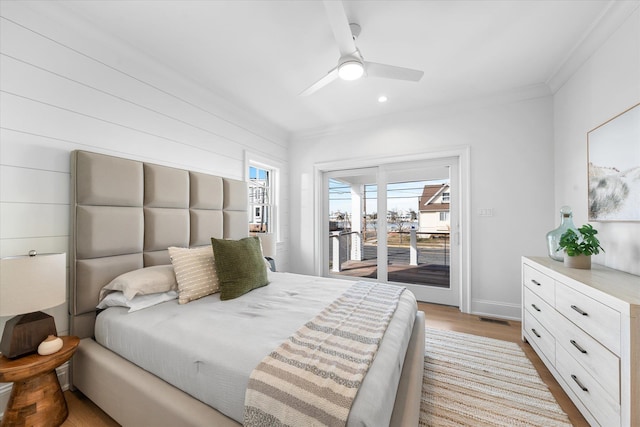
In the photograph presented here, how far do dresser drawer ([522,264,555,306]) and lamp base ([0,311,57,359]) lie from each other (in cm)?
328

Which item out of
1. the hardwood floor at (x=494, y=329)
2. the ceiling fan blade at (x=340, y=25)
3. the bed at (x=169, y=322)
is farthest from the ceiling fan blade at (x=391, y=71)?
the hardwood floor at (x=494, y=329)

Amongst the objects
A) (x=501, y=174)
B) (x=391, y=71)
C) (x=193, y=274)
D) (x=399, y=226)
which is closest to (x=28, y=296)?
(x=193, y=274)

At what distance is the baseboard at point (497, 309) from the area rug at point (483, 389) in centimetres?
73

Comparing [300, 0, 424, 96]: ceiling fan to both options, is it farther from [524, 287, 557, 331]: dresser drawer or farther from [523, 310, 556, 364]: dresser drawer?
[523, 310, 556, 364]: dresser drawer

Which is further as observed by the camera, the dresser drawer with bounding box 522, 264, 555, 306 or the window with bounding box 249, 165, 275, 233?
the window with bounding box 249, 165, 275, 233

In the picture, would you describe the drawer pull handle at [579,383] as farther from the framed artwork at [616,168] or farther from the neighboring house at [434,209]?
the neighboring house at [434,209]

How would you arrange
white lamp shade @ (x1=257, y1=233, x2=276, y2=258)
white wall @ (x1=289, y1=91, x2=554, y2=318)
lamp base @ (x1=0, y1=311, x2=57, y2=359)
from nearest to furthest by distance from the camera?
lamp base @ (x1=0, y1=311, x2=57, y2=359) < white wall @ (x1=289, y1=91, x2=554, y2=318) < white lamp shade @ (x1=257, y1=233, x2=276, y2=258)

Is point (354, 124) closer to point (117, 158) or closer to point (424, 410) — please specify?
point (117, 158)

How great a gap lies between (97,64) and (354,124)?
9.65 ft

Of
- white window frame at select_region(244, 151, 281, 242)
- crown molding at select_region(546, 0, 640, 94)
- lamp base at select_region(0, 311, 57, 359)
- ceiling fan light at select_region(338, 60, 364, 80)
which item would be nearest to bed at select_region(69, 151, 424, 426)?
lamp base at select_region(0, 311, 57, 359)

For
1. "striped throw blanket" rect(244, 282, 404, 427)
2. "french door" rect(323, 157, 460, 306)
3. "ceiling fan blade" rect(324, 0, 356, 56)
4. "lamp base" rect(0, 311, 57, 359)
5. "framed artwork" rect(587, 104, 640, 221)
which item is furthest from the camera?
"french door" rect(323, 157, 460, 306)

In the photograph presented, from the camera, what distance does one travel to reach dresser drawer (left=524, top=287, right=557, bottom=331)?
1.82 meters

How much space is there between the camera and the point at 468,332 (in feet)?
8.53

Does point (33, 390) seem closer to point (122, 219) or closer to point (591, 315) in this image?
point (122, 219)
